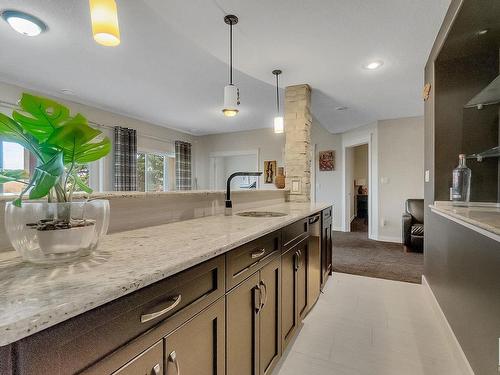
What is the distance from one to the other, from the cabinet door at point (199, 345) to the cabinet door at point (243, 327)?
63 mm

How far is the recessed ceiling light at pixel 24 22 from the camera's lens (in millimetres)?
2041

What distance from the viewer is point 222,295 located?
3.09ft

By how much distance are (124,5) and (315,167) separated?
5052 mm

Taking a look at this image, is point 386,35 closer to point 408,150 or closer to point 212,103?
point 212,103

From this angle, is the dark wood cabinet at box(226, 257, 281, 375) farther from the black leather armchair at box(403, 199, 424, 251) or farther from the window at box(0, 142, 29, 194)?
the window at box(0, 142, 29, 194)

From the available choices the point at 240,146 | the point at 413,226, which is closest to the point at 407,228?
the point at 413,226

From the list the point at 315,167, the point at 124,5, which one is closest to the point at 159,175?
the point at 315,167

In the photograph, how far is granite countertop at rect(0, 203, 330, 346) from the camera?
1.42 ft

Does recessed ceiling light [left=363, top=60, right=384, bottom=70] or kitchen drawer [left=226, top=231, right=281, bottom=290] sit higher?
recessed ceiling light [left=363, top=60, right=384, bottom=70]

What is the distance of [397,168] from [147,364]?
17.3ft

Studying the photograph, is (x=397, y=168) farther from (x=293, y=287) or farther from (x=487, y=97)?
(x=293, y=287)

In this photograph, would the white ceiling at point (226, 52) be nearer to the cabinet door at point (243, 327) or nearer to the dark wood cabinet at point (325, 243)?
the dark wood cabinet at point (325, 243)

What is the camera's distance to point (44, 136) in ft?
2.21

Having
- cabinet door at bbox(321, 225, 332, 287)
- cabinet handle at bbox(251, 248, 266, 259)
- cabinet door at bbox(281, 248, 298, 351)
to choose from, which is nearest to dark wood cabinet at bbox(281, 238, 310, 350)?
cabinet door at bbox(281, 248, 298, 351)
